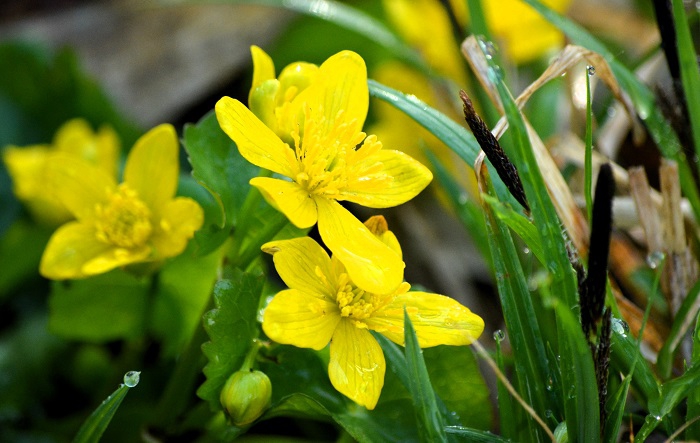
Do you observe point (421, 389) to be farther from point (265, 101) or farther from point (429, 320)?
point (265, 101)

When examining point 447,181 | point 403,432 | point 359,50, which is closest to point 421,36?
point 359,50

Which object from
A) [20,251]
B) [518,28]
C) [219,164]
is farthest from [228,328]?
[518,28]

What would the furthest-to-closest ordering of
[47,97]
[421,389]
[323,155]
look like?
[47,97]
[323,155]
[421,389]

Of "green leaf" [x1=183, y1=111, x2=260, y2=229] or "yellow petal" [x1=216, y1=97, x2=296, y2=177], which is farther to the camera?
"green leaf" [x1=183, y1=111, x2=260, y2=229]

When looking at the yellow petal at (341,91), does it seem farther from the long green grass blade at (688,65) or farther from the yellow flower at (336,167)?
the long green grass blade at (688,65)

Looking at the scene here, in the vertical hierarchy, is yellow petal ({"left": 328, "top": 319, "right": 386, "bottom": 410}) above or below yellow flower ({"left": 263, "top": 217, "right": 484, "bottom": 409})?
below

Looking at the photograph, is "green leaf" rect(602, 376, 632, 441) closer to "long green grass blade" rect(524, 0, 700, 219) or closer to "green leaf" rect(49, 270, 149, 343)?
"long green grass blade" rect(524, 0, 700, 219)

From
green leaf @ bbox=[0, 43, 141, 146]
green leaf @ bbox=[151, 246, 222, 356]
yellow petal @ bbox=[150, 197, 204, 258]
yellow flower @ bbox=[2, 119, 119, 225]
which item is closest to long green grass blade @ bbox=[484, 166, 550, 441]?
yellow petal @ bbox=[150, 197, 204, 258]
